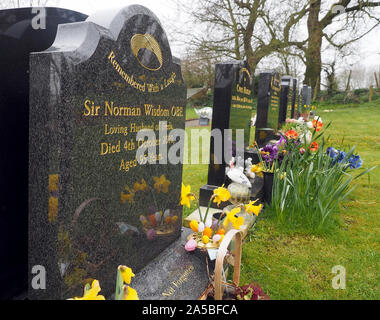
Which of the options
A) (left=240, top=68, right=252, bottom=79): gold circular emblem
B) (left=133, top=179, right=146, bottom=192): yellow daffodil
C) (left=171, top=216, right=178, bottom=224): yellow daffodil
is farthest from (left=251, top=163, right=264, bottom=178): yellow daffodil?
(left=133, top=179, right=146, bottom=192): yellow daffodil

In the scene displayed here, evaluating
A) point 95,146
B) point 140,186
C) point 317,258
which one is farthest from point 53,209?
point 317,258

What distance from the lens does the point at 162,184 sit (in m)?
2.23

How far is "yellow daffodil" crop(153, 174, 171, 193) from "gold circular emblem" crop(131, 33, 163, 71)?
0.74m

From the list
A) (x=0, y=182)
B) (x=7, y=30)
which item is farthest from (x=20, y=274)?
(x=7, y=30)

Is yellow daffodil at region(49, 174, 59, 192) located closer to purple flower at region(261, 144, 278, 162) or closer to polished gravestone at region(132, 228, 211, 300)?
polished gravestone at region(132, 228, 211, 300)

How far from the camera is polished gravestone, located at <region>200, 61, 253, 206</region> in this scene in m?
3.73

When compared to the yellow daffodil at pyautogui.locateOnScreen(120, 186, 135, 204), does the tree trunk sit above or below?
above

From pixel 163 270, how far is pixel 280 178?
1.99 metres

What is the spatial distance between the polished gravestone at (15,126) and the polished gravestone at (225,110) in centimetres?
228

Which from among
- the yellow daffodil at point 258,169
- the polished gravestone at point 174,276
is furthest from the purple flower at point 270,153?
the polished gravestone at point 174,276

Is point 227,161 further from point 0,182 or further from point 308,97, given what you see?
point 308,97

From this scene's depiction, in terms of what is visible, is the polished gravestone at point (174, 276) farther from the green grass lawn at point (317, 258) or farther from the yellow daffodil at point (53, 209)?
the yellow daffodil at point (53, 209)

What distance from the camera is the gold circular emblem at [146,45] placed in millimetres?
1764

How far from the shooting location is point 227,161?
3967 millimetres
